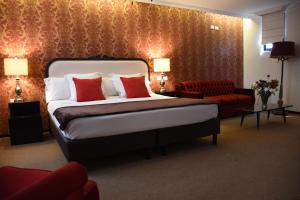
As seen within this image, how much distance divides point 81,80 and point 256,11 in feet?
16.3

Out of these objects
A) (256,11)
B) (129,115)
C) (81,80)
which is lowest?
(129,115)

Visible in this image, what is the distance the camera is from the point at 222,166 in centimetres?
289

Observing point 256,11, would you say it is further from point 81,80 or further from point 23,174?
point 23,174

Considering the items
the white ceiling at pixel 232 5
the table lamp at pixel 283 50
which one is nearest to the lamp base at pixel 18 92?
the white ceiling at pixel 232 5

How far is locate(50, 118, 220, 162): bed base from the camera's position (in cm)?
271

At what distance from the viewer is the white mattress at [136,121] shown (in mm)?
2686

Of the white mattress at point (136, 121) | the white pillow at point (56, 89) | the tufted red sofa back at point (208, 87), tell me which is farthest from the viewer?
the tufted red sofa back at point (208, 87)

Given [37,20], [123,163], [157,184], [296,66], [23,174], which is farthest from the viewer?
[296,66]

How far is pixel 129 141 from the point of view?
299cm

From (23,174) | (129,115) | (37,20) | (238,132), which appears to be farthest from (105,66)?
(23,174)

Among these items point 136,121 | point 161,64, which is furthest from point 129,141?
point 161,64

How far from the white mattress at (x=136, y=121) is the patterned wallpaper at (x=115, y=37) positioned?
A: 195 centimetres

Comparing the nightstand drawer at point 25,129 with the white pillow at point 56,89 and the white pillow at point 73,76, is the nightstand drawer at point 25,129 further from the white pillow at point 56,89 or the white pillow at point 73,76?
the white pillow at point 73,76

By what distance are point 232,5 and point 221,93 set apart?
213 centimetres
